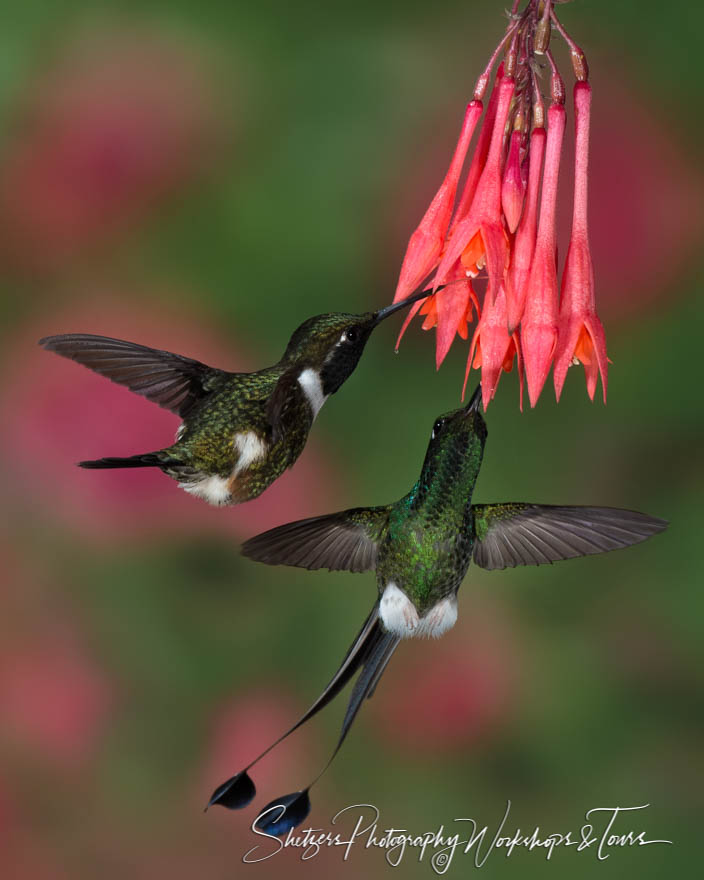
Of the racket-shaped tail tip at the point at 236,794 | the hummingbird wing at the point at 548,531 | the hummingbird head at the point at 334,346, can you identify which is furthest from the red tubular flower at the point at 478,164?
the racket-shaped tail tip at the point at 236,794

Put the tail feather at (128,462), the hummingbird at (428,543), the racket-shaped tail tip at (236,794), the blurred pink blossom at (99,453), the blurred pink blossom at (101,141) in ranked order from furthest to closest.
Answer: the blurred pink blossom at (101,141) → the blurred pink blossom at (99,453) → the hummingbird at (428,543) → the racket-shaped tail tip at (236,794) → the tail feather at (128,462)

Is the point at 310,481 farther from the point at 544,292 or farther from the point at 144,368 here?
the point at 544,292

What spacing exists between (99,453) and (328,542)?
1078 mm

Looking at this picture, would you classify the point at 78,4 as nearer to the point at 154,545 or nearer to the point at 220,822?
the point at 154,545

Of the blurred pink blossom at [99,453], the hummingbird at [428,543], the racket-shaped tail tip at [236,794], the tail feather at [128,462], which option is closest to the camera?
the tail feather at [128,462]

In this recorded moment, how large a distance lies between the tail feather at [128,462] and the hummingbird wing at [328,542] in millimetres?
130

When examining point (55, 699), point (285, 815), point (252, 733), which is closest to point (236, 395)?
point (285, 815)

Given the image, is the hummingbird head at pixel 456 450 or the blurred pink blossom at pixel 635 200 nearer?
the hummingbird head at pixel 456 450

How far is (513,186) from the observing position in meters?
1.11

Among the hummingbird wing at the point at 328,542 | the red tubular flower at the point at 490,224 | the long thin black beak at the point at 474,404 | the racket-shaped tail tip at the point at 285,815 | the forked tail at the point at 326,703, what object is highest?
the red tubular flower at the point at 490,224

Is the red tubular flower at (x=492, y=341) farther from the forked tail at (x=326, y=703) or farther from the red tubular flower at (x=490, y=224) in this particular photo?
the forked tail at (x=326, y=703)

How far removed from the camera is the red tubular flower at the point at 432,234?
3.70 ft

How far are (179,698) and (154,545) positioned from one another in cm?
35

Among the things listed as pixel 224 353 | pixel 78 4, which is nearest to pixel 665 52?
pixel 224 353
